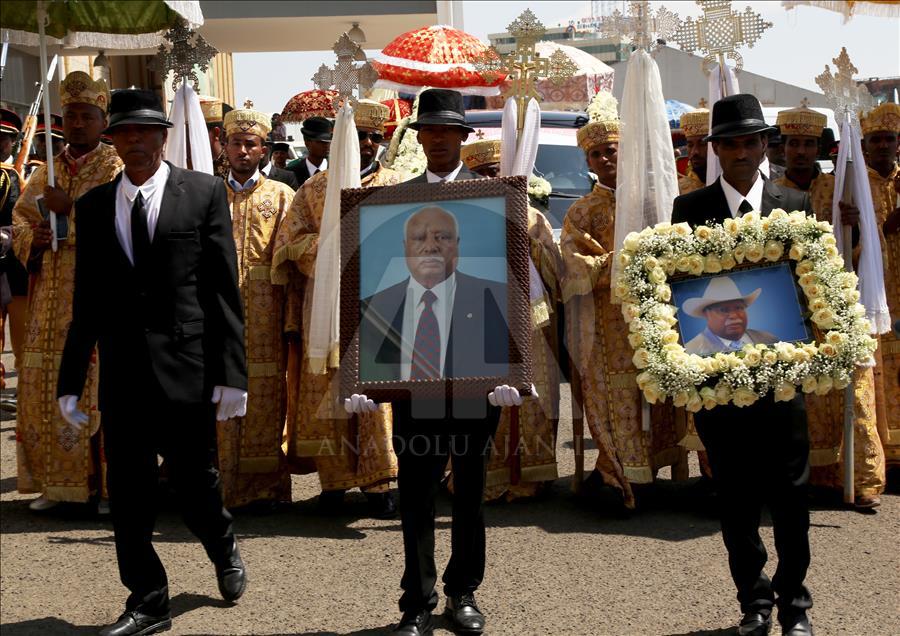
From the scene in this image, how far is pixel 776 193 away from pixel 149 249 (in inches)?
104

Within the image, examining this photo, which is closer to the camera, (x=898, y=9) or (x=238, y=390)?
(x=238, y=390)

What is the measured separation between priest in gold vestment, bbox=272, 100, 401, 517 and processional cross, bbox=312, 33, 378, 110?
1.42 ft

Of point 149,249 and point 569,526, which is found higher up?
point 149,249

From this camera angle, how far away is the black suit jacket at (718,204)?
4969 mm

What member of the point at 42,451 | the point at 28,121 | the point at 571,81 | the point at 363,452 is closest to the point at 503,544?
the point at 363,452

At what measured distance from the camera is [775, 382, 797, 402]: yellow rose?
4574mm

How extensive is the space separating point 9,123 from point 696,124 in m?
5.91

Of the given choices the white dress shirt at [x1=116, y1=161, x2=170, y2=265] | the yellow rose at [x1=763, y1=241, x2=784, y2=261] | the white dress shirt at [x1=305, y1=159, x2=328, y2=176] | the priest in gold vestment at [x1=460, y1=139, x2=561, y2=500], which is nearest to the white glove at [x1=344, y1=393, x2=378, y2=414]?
the white dress shirt at [x1=116, y1=161, x2=170, y2=265]

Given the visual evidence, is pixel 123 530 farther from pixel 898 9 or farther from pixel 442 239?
pixel 898 9

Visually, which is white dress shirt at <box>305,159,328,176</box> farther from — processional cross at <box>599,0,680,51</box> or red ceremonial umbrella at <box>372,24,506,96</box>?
red ceremonial umbrella at <box>372,24,506,96</box>

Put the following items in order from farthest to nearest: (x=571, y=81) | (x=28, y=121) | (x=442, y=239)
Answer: (x=571, y=81) → (x=28, y=121) → (x=442, y=239)

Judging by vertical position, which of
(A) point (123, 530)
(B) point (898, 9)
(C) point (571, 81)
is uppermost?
(C) point (571, 81)

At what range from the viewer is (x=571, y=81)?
A: 15078mm

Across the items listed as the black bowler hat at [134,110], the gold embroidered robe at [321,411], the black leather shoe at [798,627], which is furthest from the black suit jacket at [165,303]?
the black leather shoe at [798,627]
